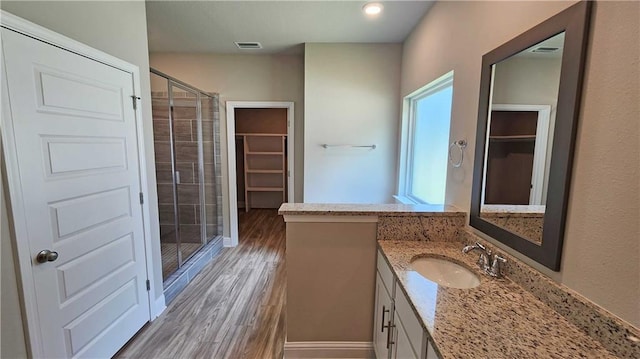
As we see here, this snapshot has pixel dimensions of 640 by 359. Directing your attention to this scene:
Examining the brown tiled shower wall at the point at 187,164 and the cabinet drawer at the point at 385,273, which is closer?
the cabinet drawer at the point at 385,273

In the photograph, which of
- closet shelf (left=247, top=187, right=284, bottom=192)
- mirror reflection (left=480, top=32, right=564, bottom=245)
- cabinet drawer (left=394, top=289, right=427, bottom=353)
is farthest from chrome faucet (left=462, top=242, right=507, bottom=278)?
closet shelf (left=247, top=187, right=284, bottom=192)

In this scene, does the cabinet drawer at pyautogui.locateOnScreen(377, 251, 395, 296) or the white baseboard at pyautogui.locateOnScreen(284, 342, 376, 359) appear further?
the white baseboard at pyautogui.locateOnScreen(284, 342, 376, 359)

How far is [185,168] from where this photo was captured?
Result: 3.56m

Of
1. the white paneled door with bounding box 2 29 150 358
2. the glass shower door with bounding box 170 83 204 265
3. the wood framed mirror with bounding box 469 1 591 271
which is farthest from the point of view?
the glass shower door with bounding box 170 83 204 265

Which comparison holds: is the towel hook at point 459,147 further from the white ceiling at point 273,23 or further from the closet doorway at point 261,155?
the closet doorway at point 261,155

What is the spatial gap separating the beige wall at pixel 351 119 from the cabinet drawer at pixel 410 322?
224 cm

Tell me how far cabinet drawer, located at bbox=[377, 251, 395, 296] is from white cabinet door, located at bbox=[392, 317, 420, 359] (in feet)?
0.54

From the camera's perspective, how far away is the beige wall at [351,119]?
330 cm

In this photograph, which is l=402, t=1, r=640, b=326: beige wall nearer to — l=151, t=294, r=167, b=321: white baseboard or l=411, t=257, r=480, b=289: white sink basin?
l=411, t=257, r=480, b=289: white sink basin

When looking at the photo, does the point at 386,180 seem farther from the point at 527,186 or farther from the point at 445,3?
the point at 527,186

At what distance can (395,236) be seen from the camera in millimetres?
1759

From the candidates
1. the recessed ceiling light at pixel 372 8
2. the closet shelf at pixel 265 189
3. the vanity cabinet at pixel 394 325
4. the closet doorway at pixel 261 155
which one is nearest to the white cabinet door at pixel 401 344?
the vanity cabinet at pixel 394 325

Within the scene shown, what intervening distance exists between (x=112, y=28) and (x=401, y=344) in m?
2.59

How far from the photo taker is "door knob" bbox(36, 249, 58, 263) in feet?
4.57
